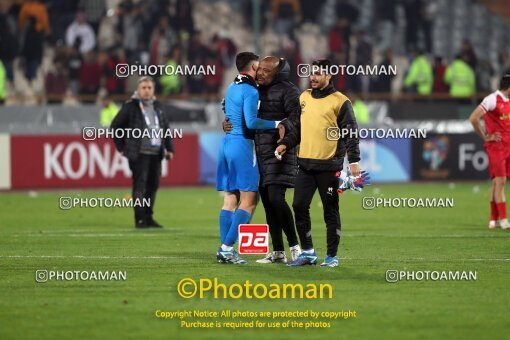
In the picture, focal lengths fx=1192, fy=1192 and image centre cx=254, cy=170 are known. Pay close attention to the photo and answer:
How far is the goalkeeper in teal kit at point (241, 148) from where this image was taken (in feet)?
42.0

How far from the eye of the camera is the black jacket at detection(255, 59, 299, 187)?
42.0ft

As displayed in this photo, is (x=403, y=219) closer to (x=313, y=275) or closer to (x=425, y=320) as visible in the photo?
(x=313, y=275)

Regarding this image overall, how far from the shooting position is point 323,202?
12680 millimetres

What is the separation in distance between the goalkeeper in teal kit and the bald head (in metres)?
0.13

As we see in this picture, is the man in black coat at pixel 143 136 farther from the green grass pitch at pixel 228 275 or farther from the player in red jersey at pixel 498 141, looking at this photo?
the player in red jersey at pixel 498 141

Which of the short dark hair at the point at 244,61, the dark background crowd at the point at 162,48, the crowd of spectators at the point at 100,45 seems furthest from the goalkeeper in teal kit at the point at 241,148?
the dark background crowd at the point at 162,48

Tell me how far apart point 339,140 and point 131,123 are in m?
6.40

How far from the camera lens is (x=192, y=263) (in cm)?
1325

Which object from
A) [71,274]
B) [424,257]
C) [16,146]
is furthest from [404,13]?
[71,274]

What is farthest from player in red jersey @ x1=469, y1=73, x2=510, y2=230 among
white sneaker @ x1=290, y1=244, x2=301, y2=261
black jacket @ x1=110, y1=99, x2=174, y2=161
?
white sneaker @ x1=290, y1=244, x2=301, y2=261

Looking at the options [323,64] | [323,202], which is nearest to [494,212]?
→ [323,202]

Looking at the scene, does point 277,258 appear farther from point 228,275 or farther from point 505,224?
point 505,224

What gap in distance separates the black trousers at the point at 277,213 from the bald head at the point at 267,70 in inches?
44.6

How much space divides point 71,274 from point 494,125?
8085 millimetres
